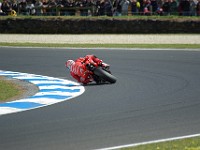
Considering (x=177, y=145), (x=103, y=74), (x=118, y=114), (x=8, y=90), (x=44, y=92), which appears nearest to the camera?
(x=177, y=145)

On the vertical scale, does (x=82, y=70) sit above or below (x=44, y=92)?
above

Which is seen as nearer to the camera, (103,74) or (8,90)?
(8,90)

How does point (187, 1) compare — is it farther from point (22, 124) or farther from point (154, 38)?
point (22, 124)

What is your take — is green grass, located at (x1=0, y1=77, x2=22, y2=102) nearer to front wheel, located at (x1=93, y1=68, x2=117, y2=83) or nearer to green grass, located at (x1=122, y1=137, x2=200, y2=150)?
front wheel, located at (x1=93, y1=68, x2=117, y2=83)

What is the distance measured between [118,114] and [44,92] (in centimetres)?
317

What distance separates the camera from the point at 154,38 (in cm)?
2772

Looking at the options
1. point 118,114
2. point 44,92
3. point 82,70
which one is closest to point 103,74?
point 82,70

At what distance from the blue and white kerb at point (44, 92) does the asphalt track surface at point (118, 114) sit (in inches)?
12.1

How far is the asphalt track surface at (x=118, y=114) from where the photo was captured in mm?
8953

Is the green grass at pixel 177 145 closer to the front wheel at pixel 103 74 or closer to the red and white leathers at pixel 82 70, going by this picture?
the front wheel at pixel 103 74

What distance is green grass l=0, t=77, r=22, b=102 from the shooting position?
508 inches

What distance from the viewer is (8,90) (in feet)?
45.3

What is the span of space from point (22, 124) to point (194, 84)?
5.65 metres

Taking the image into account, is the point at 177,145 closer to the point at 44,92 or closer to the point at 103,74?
the point at 44,92
